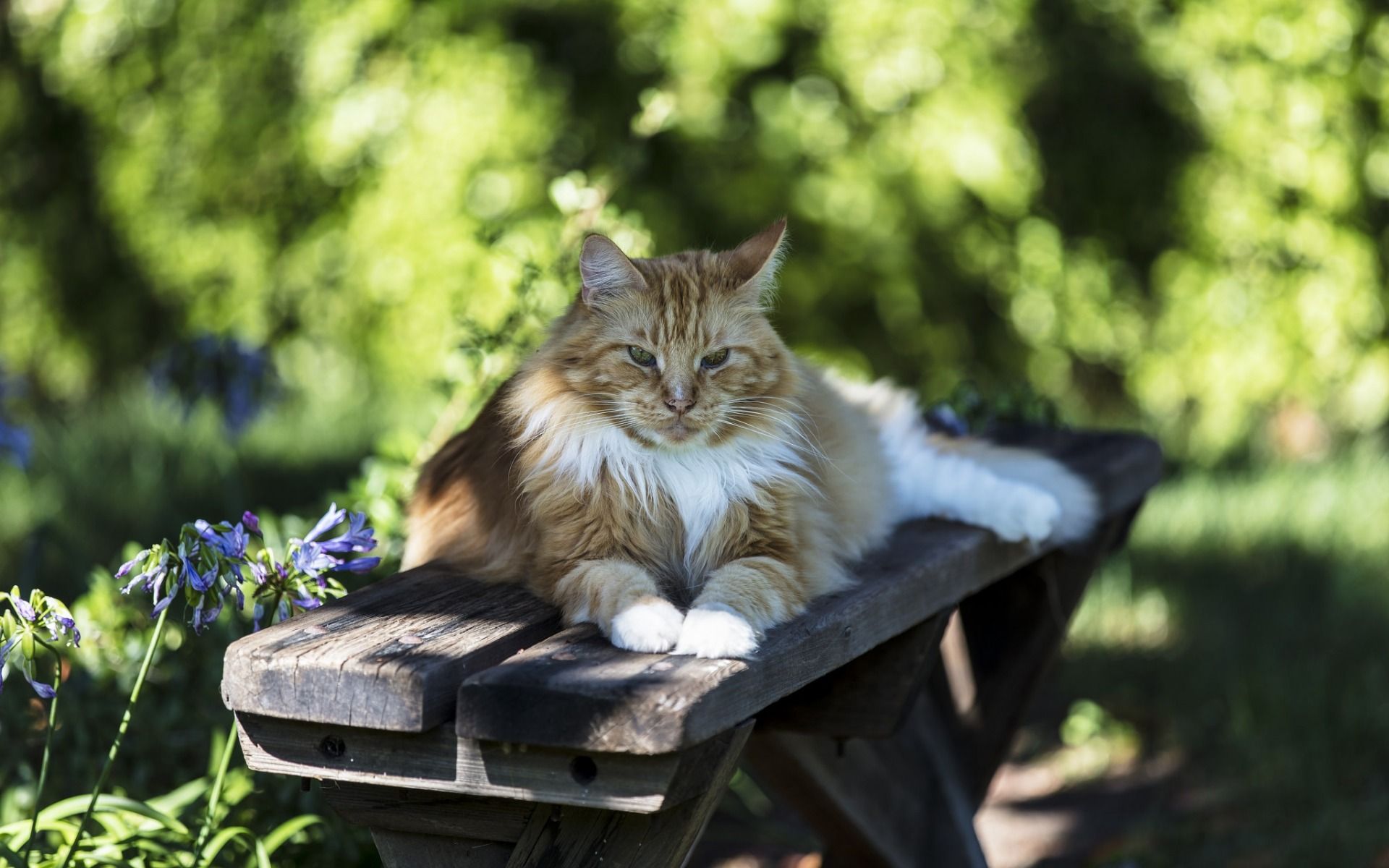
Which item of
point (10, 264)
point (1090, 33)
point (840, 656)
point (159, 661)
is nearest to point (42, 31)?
point (10, 264)

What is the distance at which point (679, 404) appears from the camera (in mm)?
1970

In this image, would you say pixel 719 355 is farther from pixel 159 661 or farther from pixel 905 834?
pixel 159 661

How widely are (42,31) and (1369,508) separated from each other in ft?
18.7

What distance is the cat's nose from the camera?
6.46 feet

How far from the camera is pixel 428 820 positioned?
5.43 feet

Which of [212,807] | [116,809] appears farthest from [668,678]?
[116,809]

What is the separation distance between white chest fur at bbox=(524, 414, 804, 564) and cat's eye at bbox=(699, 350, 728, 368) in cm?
12

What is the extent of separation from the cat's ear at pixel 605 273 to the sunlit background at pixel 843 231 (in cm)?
194

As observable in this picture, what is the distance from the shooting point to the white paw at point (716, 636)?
162 cm

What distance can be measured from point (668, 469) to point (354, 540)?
18.2 inches

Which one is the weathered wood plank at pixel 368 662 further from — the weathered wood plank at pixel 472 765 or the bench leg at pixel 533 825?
the bench leg at pixel 533 825

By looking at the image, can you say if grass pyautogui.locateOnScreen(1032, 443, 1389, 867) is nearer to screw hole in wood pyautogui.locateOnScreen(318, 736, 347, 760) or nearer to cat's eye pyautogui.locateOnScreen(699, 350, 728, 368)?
cat's eye pyautogui.locateOnScreen(699, 350, 728, 368)

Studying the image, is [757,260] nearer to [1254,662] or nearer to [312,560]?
[312,560]

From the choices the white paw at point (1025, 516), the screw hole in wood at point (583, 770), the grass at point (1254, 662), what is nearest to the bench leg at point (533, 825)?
the screw hole in wood at point (583, 770)
